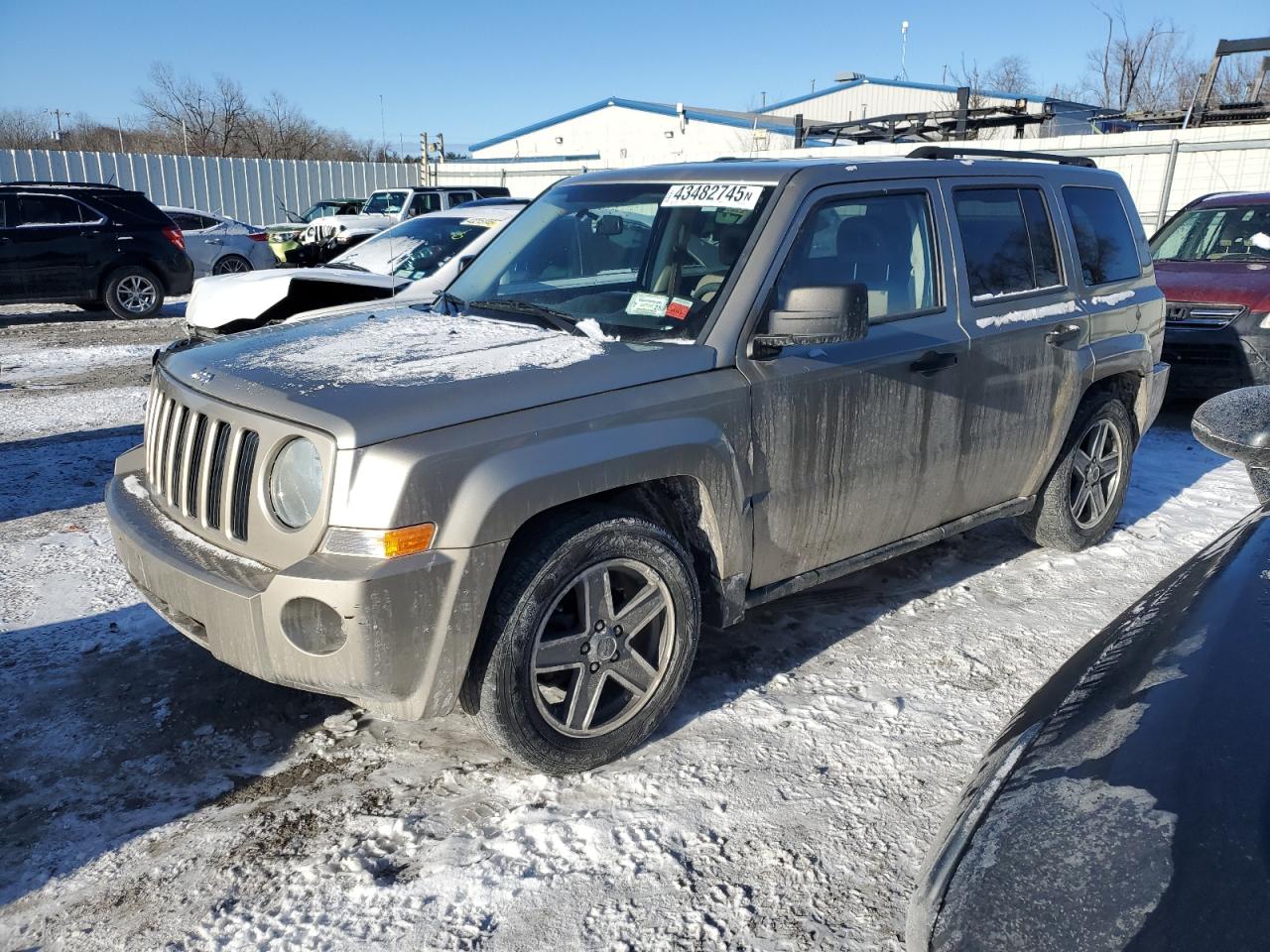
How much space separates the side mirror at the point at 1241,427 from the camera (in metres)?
2.39

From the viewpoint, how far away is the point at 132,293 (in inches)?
551

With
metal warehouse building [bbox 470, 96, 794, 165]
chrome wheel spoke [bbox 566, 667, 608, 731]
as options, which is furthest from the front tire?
metal warehouse building [bbox 470, 96, 794, 165]

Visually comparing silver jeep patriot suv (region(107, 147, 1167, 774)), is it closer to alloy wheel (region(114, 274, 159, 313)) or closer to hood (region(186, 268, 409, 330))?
hood (region(186, 268, 409, 330))

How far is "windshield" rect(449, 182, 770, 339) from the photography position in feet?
11.3

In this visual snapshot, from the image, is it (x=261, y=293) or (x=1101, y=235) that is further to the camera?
(x=261, y=293)

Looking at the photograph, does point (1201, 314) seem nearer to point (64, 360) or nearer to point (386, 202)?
point (64, 360)

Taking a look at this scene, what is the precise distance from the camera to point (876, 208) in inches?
150

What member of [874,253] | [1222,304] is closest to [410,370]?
[874,253]

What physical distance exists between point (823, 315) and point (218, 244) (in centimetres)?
1653

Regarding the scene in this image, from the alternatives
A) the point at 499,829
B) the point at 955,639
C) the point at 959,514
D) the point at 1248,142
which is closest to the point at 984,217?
the point at 959,514

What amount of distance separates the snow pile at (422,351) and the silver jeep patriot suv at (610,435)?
0.05 ft

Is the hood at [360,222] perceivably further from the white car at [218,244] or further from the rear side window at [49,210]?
the rear side window at [49,210]

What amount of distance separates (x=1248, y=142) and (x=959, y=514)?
554 inches

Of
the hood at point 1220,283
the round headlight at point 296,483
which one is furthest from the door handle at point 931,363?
the hood at point 1220,283
